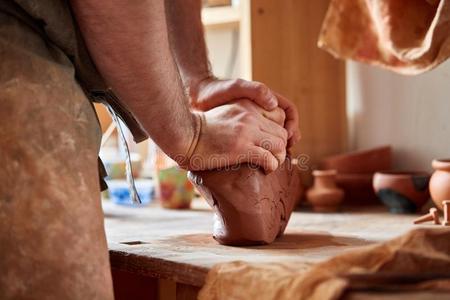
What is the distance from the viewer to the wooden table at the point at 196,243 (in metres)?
1.39

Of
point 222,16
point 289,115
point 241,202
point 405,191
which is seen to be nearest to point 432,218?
point 405,191

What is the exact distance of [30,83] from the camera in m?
1.21

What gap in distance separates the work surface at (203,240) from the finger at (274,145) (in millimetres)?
194

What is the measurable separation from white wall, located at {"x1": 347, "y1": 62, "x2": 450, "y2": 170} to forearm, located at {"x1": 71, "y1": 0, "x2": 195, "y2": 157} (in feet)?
4.08

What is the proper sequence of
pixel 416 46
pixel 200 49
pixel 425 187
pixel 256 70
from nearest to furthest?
pixel 200 49, pixel 416 46, pixel 425 187, pixel 256 70

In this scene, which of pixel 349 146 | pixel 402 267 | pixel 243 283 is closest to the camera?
pixel 402 267

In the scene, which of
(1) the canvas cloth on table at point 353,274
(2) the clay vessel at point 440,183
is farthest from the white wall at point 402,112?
(1) the canvas cloth on table at point 353,274

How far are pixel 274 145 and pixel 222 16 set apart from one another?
122 centimetres

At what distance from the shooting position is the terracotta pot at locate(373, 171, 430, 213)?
221 centimetres

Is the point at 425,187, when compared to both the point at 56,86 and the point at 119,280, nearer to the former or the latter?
the point at 119,280

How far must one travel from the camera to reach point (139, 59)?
4.32ft

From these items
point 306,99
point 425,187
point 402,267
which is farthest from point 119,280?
point 306,99

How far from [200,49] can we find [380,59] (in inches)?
30.1

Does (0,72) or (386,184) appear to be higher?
(0,72)
